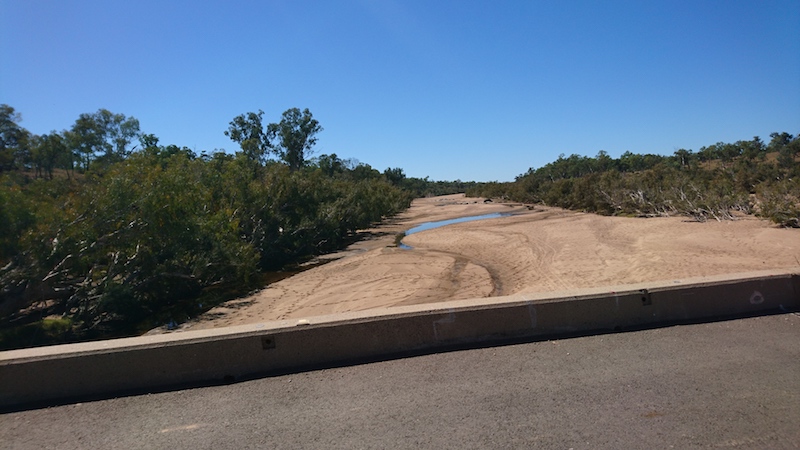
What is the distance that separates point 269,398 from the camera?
15.1 feet

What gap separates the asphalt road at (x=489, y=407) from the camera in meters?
3.80

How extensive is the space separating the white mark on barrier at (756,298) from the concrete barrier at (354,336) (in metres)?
0.01

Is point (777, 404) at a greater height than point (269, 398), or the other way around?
point (269, 398)

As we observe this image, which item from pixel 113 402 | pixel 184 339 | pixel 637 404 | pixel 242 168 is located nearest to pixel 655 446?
pixel 637 404

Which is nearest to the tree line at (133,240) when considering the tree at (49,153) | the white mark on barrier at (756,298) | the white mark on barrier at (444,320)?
the white mark on barrier at (444,320)

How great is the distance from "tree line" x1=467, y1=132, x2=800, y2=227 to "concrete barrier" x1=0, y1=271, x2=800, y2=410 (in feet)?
64.0

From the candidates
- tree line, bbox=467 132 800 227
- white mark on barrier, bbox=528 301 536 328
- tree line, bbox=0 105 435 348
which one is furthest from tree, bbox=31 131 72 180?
white mark on barrier, bbox=528 301 536 328

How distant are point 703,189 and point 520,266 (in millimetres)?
17902

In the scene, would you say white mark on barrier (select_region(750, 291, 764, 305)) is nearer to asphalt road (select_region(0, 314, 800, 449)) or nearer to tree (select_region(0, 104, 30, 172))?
asphalt road (select_region(0, 314, 800, 449))

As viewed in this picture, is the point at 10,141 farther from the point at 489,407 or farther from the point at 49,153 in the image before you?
the point at 489,407

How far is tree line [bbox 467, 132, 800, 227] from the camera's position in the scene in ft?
78.0

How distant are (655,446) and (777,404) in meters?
1.38

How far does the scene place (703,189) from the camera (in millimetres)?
31219

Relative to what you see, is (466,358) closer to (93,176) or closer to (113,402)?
(113,402)
